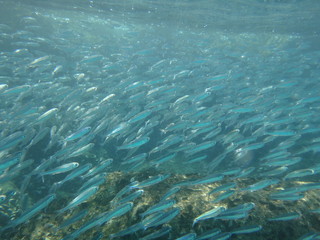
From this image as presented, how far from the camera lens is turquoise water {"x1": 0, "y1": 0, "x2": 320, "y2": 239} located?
18.6 ft

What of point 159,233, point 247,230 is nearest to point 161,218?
point 159,233

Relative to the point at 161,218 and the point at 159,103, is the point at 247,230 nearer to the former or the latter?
the point at 161,218

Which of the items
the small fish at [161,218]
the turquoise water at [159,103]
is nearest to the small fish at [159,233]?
the small fish at [161,218]

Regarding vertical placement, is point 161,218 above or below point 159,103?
above

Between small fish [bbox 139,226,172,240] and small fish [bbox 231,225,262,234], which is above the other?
small fish [bbox 231,225,262,234]

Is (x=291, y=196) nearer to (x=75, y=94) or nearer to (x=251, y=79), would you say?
(x=75, y=94)

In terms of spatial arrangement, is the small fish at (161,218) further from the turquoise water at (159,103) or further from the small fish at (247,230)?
the small fish at (247,230)

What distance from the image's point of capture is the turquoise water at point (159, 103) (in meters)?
5.68

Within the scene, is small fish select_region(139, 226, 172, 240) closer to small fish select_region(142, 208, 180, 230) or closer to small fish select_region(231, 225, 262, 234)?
small fish select_region(142, 208, 180, 230)

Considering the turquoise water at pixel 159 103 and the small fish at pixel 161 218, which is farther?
the turquoise water at pixel 159 103

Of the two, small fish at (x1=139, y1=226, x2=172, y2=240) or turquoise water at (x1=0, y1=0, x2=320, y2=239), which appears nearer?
small fish at (x1=139, y1=226, x2=172, y2=240)

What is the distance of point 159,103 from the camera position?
884cm

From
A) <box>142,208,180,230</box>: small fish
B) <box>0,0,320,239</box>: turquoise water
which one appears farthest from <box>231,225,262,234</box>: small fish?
<box>142,208,180,230</box>: small fish

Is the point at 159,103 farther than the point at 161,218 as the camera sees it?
Yes
